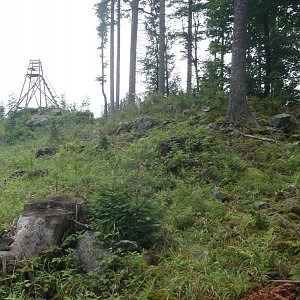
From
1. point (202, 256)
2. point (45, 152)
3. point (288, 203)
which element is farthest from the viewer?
point (45, 152)

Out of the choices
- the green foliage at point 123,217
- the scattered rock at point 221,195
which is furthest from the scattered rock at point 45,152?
the green foliage at point 123,217

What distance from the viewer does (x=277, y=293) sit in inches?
156

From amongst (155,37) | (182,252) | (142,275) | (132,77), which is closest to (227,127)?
(182,252)

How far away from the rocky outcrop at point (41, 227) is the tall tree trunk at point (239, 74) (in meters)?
6.52

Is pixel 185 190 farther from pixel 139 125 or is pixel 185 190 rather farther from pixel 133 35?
pixel 133 35

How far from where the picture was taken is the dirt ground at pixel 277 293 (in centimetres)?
389

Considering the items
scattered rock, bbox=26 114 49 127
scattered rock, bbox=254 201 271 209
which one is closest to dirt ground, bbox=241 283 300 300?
scattered rock, bbox=254 201 271 209

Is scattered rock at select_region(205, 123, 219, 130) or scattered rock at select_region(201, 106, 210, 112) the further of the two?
scattered rock at select_region(201, 106, 210, 112)

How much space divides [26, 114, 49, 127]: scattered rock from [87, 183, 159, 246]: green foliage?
1402 centimetres

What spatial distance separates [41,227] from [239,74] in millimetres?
7802

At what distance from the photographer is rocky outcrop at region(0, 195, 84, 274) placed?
4.95m

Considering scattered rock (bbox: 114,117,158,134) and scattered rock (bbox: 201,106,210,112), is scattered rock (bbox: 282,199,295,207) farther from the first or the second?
scattered rock (bbox: 201,106,210,112)

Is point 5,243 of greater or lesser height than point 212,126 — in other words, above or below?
below

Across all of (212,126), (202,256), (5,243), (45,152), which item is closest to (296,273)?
(202,256)
